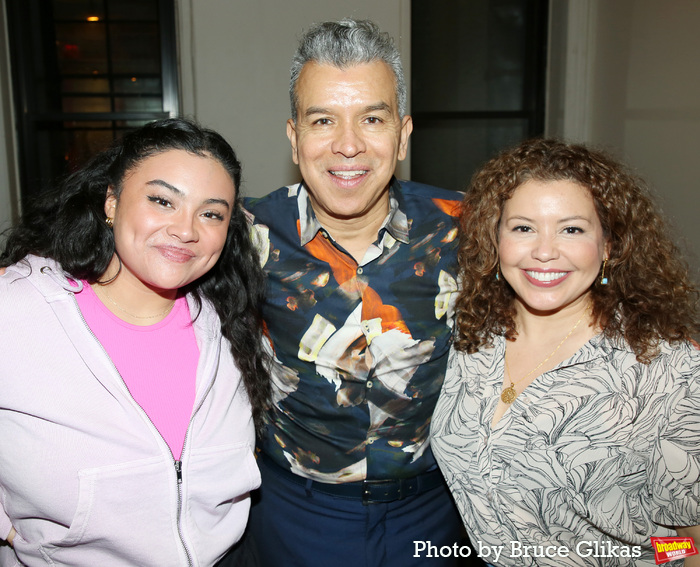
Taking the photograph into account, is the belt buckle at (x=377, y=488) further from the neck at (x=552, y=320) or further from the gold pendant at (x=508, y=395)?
the neck at (x=552, y=320)

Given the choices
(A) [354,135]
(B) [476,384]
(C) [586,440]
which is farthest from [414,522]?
(A) [354,135]

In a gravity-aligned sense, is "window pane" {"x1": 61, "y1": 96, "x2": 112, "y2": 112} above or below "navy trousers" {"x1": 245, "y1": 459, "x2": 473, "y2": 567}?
above

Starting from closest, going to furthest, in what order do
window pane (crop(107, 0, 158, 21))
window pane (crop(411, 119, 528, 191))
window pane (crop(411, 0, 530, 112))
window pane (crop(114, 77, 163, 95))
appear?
window pane (crop(107, 0, 158, 21))
window pane (crop(114, 77, 163, 95))
window pane (crop(411, 0, 530, 112))
window pane (crop(411, 119, 528, 191))

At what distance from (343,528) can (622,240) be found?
1250 mm

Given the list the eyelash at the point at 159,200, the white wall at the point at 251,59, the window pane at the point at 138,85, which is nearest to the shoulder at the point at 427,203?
the eyelash at the point at 159,200

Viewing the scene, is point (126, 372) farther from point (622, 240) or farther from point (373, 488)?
point (622, 240)

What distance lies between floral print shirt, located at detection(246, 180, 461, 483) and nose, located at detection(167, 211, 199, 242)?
43 cm

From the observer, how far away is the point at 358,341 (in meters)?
1.77

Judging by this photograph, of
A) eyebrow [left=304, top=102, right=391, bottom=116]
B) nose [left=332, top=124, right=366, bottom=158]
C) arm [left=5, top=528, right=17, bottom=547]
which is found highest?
eyebrow [left=304, top=102, right=391, bottom=116]

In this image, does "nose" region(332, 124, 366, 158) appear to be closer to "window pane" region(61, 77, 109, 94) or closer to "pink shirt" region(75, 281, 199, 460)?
"pink shirt" region(75, 281, 199, 460)

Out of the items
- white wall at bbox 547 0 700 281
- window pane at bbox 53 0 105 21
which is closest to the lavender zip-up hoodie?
white wall at bbox 547 0 700 281

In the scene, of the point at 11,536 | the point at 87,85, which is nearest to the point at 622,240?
the point at 11,536

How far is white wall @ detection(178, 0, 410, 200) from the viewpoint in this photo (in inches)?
146

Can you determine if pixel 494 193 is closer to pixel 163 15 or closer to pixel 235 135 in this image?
pixel 235 135
